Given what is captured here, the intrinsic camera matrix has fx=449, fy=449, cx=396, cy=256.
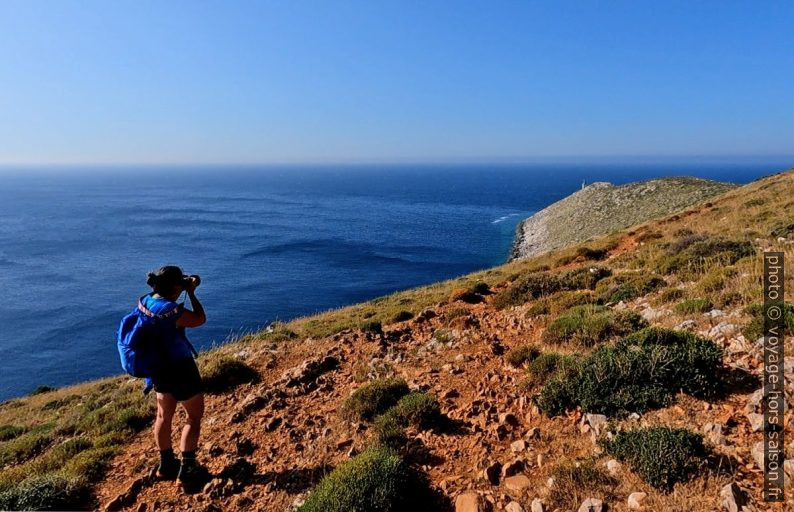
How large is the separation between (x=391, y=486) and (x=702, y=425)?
383cm

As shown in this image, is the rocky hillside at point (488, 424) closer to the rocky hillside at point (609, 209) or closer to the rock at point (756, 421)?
the rock at point (756, 421)

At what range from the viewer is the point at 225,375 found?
10.7 metres

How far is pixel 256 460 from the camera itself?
673 cm

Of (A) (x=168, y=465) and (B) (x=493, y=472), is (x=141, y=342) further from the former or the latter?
(B) (x=493, y=472)

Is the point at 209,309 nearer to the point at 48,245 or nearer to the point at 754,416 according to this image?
the point at 754,416

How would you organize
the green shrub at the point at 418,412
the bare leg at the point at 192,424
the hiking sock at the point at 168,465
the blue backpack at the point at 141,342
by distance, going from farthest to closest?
the green shrub at the point at 418,412, the hiking sock at the point at 168,465, the bare leg at the point at 192,424, the blue backpack at the point at 141,342

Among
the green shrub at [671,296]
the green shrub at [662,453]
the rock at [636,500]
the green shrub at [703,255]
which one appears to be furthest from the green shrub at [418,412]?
the green shrub at [703,255]

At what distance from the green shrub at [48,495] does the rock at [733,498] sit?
308 inches

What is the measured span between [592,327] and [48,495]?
933 centimetres

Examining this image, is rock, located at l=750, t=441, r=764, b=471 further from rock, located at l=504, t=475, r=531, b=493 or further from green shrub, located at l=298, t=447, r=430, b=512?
green shrub, located at l=298, t=447, r=430, b=512

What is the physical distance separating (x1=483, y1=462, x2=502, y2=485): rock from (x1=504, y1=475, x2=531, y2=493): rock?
0.43ft

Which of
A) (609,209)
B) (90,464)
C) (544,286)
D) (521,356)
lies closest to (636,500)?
(521,356)

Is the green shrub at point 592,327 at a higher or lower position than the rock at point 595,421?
higher

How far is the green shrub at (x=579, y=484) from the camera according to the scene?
15.3ft
